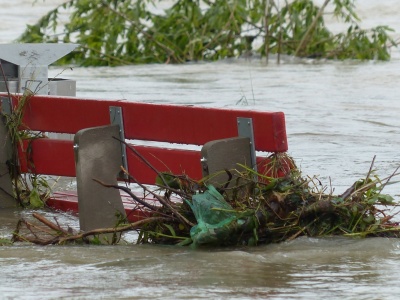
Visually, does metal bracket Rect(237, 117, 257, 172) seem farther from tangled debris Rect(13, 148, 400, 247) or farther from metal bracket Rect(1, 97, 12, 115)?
metal bracket Rect(1, 97, 12, 115)

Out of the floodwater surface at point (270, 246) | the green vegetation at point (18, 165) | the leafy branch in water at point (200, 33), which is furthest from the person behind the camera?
the leafy branch in water at point (200, 33)

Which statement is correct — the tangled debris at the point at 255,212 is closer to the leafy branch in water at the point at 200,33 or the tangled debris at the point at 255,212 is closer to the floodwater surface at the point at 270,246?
the floodwater surface at the point at 270,246

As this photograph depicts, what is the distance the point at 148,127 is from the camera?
6316 mm

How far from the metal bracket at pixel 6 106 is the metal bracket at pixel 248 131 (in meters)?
1.90

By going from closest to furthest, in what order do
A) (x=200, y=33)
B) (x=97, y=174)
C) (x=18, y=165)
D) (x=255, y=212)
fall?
(x=255, y=212)
(x=97, y=174)
(x=18, y=165)
(x=200, y=33)

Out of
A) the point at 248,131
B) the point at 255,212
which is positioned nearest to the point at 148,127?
the point at 248,131

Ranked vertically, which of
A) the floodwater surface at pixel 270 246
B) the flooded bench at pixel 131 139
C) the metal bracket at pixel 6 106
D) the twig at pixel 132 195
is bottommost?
the floodwater surface at pixel 270 246

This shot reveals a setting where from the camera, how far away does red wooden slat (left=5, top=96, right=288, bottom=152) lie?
573 centimetres

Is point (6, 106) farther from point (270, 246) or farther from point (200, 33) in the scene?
point (200, 33)

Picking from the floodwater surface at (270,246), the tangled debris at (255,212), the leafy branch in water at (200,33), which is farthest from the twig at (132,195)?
the leafy branch in water at (200,33)

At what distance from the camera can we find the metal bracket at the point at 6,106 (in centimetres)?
707

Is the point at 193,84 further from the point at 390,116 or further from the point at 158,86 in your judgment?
the point at 390,116

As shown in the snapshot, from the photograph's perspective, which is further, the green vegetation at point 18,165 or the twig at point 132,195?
the green vegetation at point 18,165

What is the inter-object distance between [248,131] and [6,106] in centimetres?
200
